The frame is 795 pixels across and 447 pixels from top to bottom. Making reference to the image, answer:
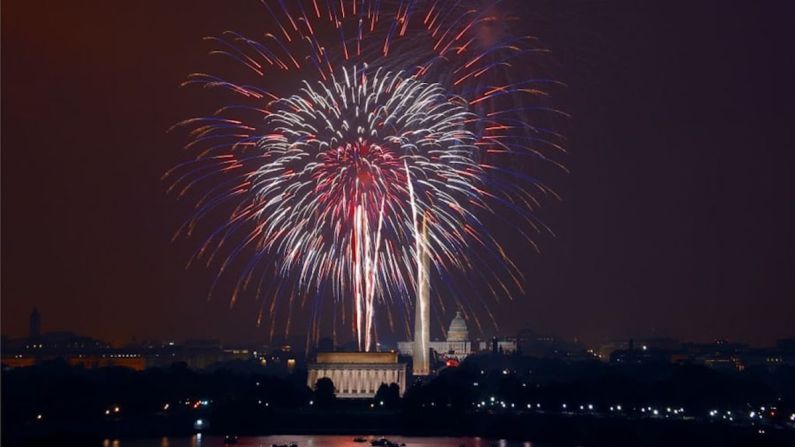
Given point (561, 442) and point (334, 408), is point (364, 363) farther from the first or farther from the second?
point (561, 442)

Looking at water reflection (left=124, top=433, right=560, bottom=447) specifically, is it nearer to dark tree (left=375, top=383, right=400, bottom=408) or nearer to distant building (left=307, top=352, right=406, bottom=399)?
dark tree (left=375, top=383, right=400, bottom=408)

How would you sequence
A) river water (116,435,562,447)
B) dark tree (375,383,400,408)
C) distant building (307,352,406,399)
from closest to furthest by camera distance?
river water (116,435,562,447), dark tree (375,383,400,408), distant building (307,352,406,399)

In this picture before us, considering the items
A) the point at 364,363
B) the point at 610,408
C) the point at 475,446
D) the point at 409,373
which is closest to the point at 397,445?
the point at 475,446

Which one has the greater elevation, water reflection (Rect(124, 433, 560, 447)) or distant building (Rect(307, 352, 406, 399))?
distant building (Rect(307, 352, 406, 399))

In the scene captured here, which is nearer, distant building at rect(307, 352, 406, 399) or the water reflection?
the water reflection

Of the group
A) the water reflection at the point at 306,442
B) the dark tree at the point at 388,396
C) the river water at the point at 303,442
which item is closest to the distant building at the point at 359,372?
the dark tree at the point at 388,396

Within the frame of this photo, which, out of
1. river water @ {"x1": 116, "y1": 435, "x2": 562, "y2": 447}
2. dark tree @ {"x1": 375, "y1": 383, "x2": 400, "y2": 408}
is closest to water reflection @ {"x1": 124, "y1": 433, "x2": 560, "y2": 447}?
river water @ {"x1": 116, "y1": 435, "x2": 562, "y2": 447}

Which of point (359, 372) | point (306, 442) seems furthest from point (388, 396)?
point (306, 442)
